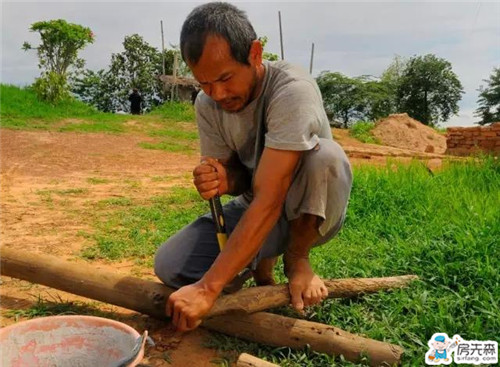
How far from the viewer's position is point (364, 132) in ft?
53.0

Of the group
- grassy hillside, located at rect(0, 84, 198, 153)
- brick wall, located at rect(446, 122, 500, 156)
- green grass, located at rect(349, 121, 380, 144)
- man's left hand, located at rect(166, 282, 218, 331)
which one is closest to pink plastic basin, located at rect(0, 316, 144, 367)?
man's left hand, located at rect(166, 282, 218, 331)

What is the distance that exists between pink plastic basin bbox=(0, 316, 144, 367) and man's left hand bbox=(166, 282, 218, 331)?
10.1 inches

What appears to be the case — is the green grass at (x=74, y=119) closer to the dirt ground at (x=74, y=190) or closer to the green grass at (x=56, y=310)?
the dirt ground at (x=74, y=190)

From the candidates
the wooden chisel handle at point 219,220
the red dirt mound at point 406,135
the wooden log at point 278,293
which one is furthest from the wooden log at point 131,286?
the red dirt mound at point 406,135

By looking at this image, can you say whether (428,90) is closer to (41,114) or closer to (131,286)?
(41,114)

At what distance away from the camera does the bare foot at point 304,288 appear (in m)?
2.08

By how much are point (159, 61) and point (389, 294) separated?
2133 centimetres

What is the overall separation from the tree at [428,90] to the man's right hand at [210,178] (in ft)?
76.1

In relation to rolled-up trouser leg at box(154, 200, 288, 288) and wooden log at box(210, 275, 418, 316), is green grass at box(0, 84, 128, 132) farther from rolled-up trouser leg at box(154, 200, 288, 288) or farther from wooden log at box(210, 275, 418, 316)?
wooden log at box(210, 275, 418, 316)

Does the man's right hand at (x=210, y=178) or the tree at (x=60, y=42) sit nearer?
→ the man's right hand at (x=210, y=178)

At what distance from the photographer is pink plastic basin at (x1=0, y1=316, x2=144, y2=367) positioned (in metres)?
1.58

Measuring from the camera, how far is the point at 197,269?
2.26 meters

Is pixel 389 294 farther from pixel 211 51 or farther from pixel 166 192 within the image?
pixel 166 192

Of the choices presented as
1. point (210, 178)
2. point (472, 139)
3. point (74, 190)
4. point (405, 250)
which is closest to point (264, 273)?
point (210, 178)
